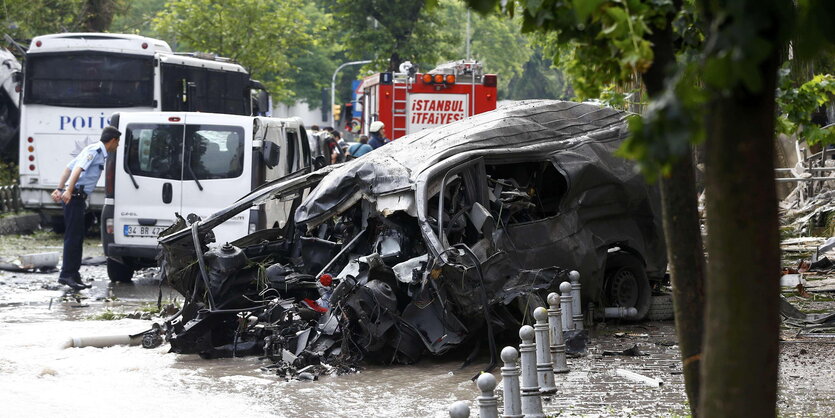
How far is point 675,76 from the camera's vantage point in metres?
2.85

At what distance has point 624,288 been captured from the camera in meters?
10.5

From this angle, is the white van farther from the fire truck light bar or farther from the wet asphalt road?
the fire truck light bar

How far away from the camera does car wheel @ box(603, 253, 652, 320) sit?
1038cm

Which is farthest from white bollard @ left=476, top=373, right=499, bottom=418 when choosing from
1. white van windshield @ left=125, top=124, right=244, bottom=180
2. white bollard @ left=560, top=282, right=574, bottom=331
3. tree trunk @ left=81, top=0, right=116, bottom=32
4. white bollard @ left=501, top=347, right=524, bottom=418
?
tree trunk @ left=81, top=0, right=116, bottom=32

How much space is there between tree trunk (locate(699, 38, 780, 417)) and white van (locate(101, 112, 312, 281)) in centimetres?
1071

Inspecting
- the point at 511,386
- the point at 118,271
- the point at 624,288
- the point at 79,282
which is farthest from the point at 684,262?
the point at 118,271

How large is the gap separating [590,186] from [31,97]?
12304mm

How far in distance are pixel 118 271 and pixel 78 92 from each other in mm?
5867

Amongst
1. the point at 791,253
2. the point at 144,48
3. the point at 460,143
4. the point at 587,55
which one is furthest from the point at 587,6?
the point at 144,48

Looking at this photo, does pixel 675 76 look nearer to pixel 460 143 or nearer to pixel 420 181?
pixel 420 181

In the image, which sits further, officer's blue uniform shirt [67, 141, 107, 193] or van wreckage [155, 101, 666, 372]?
officer's blue uniform shirt [67, 141, 107, 193]

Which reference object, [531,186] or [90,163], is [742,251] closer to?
[531,186]

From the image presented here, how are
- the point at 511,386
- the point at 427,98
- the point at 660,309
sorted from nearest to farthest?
the point at 511,386 → the point at 660,309 → the point at 427,98

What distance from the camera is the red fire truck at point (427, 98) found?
20.9 meters
